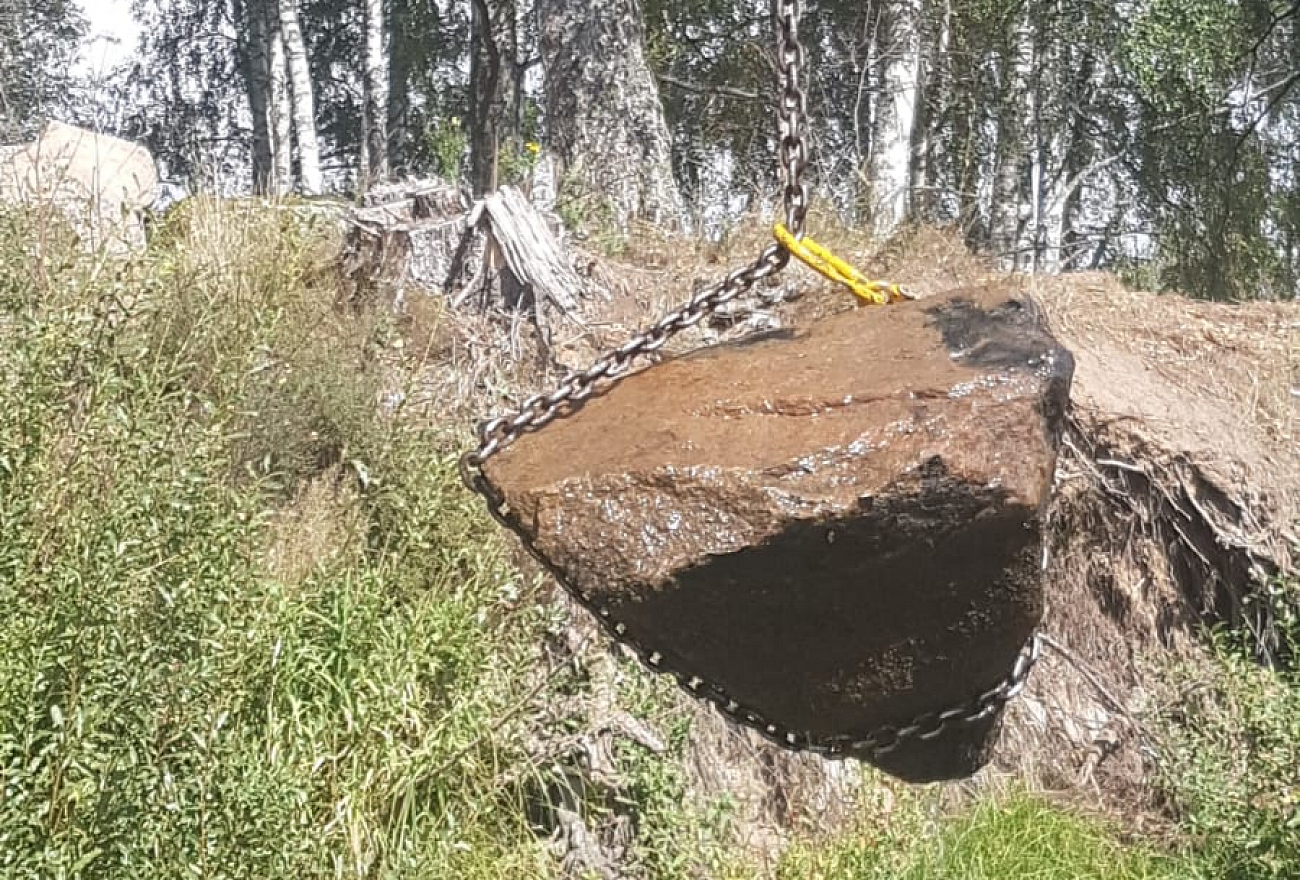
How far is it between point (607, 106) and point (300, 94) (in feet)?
28.3

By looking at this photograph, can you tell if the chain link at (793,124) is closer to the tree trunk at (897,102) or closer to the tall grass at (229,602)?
the tall grass at (229,602)

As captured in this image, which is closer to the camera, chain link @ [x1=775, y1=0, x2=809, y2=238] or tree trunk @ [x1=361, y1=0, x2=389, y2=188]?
chain link @ [x1=775, y1=0, x2=809, y2=238]

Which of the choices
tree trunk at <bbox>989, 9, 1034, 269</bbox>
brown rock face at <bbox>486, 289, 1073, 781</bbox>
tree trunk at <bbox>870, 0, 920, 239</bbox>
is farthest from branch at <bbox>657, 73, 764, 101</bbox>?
brown rock face at <bbox>486, 289, 1073, 781</bbox>

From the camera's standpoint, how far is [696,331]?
5.67m

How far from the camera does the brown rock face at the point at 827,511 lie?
5.89 ft

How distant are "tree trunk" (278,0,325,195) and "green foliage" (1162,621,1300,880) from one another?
11.4m

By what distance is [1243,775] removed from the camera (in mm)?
4992

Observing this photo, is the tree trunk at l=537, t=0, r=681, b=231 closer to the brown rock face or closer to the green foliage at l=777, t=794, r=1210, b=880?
the green foliage at l=777, t=794, r=1210, b=880

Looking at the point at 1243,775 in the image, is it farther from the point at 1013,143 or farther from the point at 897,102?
the point at 1013,143

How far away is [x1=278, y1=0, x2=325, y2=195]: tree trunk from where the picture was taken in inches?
593

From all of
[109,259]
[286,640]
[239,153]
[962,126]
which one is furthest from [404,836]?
[239,153]

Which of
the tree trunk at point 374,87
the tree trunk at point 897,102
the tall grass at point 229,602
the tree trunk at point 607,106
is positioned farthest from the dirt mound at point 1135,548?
the tree trunk at point 374,87

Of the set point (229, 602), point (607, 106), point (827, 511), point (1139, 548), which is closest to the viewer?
point (827, 511)

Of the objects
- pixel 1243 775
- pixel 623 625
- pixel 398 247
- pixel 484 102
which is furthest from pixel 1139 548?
pixel 484 102
